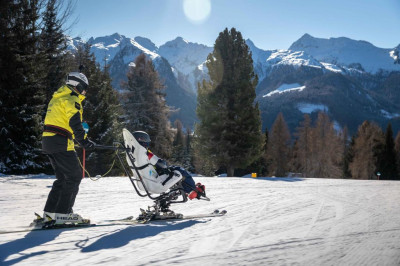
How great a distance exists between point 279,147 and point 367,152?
11.9 m

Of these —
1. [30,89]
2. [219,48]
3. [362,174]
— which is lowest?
[362,174]

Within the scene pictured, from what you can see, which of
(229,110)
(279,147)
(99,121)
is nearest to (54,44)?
(99,121)

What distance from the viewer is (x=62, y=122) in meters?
4.38

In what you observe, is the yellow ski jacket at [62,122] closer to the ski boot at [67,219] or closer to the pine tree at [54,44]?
the ski boot at [67,219]

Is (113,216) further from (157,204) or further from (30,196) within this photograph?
(30,196)

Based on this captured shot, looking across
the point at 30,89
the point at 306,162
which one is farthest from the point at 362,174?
the point at 30,89

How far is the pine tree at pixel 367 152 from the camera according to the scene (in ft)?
142

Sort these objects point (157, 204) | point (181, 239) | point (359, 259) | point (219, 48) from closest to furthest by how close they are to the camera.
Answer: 1. point (359, 259)
2. point (181, 239)
3. point (157, 204)
4. point (219, 48)

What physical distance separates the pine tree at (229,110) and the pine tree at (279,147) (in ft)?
77.6

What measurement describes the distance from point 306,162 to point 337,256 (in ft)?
142

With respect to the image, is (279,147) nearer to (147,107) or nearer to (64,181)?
(147,107)

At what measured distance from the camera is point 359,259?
3.19m

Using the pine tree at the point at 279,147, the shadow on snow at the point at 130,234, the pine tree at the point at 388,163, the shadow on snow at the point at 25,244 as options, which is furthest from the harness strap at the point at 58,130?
the pine tree at the point at 388,163

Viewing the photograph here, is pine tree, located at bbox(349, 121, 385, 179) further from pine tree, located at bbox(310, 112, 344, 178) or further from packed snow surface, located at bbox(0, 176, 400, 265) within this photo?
packed snow surface, located at bbox(0, 176, 400, 265)
